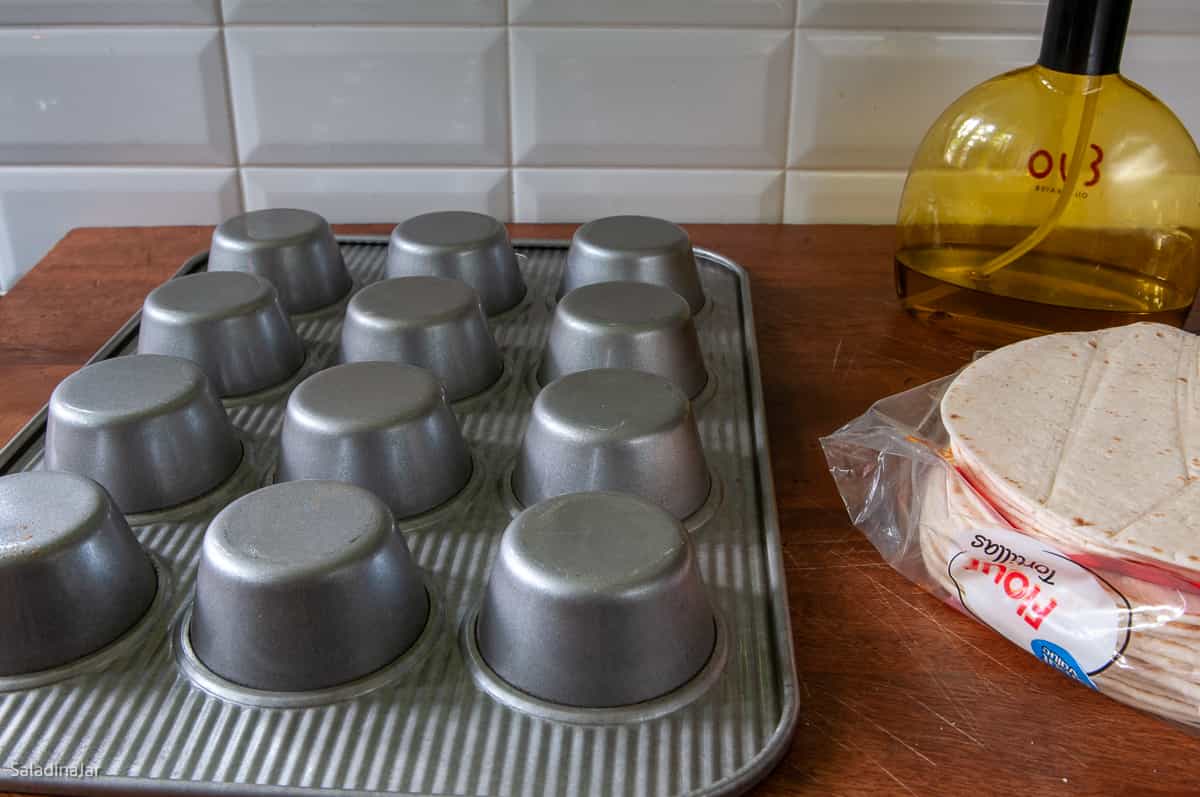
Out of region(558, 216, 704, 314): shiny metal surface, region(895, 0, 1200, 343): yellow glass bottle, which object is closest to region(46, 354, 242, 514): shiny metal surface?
region(558, 216, 704, 314): shiny metal surface

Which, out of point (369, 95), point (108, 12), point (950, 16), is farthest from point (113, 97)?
point (950, 16)

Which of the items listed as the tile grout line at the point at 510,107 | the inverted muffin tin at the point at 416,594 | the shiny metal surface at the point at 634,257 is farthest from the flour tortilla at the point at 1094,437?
the tile grout line at the point at 510,107

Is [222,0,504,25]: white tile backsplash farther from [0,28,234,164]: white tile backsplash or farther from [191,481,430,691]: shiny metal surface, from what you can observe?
[191,481,430,691]: shiny metal surface

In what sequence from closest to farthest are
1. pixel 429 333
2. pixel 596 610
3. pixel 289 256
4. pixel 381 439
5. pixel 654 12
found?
pixel 596 610 < pixel 381 439 < pixel 429 333 < pixel 289 256 < pixel 654 12

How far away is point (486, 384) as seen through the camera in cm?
64

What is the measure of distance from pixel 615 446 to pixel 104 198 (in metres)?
0.61

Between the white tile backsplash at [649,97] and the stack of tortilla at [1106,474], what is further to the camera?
the white tile backsplash at [649,97]

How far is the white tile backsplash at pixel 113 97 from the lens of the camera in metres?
0.83

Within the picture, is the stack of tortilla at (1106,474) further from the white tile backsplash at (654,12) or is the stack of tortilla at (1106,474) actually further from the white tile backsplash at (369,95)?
the white tile backsplash at (369,95)

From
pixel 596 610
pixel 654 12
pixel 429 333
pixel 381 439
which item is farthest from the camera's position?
pixel 654 12

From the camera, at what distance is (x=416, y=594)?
0.45 m

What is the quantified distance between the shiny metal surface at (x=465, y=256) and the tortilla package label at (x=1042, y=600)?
37 centimetres

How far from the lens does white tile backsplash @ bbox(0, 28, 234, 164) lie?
0.83 m

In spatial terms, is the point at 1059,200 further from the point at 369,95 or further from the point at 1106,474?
→ the point at 369,95
